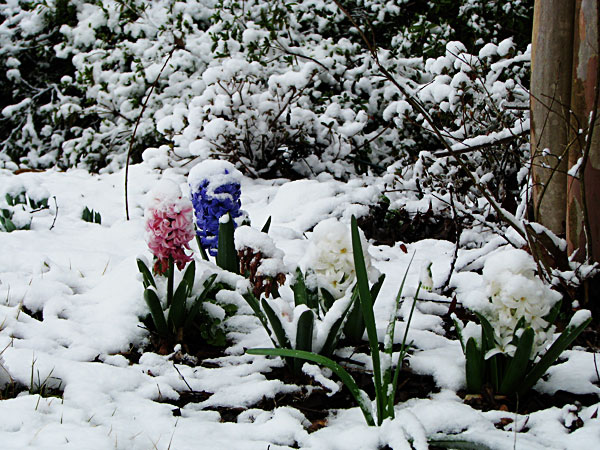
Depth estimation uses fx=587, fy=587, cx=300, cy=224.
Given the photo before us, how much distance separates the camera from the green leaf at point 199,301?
84.3 inches

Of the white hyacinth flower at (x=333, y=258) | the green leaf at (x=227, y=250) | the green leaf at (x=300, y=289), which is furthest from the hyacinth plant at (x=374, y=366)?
the green leaf at (x=227, y=250)

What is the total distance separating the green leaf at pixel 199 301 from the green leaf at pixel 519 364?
3.44 ft

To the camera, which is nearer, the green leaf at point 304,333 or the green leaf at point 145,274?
the green leaf at point 304,333

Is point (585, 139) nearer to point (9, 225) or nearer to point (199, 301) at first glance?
point (199, 301)

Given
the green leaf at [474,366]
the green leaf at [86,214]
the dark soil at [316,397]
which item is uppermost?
the green leaf at [86,214]

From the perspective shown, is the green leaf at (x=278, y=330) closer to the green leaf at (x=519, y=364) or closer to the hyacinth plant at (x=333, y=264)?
the hyacinth plant at (x=333, y=264)

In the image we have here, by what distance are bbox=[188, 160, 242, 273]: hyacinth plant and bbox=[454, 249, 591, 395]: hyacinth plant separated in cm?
103

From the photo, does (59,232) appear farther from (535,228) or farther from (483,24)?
(483,24)

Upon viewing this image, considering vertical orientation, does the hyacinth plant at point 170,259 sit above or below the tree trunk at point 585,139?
below

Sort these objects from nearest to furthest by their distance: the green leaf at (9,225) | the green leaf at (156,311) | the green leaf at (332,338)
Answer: the green leaf at (332,338) < the green leaf at (156,311) < the green leaf at (9,225)

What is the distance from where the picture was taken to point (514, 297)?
160cm

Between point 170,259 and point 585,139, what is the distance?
1.63 m

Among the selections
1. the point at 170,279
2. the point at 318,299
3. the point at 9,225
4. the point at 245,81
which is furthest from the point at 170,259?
the point at 245,81

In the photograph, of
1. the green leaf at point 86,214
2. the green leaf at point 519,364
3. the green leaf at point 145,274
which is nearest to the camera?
the green leaf at point 519,364
